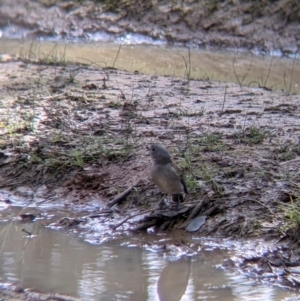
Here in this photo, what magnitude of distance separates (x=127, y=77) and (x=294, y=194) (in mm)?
4171

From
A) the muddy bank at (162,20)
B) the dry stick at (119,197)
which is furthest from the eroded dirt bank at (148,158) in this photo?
the muddy bank at (162,20)

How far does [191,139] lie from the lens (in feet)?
21.2

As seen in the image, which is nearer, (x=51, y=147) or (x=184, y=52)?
(x=51, y=147)

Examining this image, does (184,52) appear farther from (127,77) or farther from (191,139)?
(191,139)

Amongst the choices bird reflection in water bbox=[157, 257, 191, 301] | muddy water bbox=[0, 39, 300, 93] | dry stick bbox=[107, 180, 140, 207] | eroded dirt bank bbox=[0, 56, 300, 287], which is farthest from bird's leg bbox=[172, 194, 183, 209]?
muddy water bbox=[0, 39, 300, 93]

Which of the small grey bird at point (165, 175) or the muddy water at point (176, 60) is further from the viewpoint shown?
the muddy water at point (176, 60)

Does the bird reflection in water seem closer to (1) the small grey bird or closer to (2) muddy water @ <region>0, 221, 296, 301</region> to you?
(2) muddy water @ <region>0, 221, 296, 301</region>

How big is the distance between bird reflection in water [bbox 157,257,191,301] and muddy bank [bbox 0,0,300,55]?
9.37 m

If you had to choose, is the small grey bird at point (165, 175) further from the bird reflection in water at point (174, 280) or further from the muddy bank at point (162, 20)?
the muddy bank at point (162, 20)

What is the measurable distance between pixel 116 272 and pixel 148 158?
169cm

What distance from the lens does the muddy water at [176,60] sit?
10.5 meters

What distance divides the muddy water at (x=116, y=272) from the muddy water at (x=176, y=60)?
5.17m

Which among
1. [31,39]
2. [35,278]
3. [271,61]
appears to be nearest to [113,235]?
[35,278]

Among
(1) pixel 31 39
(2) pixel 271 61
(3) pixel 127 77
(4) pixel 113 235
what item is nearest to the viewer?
(4) pixel 113 235
